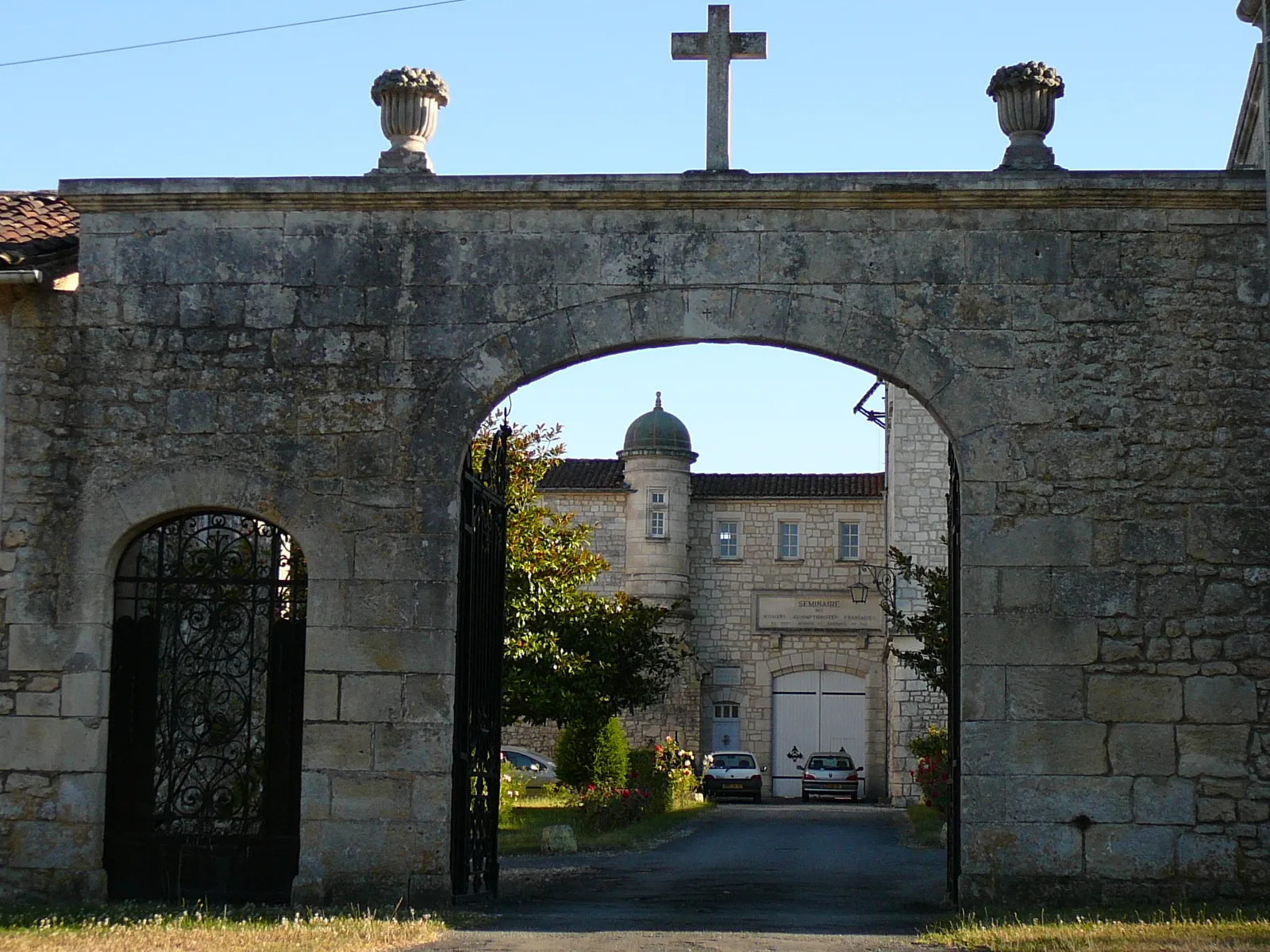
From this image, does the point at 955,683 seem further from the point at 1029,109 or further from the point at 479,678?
the point at 1029,109

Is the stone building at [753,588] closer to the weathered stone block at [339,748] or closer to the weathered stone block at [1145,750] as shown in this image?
the weathered stone block at [1145,750]

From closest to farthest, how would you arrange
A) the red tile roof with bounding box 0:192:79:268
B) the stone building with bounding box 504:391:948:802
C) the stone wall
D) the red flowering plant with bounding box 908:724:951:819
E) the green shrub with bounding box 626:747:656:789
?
the red tile roof with bounding box 0:192:79:268 → the red flowering plant with bounding box 908:724:951:819 → the green shrub with bounding box 626:747:656:789 → the stone wall → the stone building with bounding box 504:391:948:802

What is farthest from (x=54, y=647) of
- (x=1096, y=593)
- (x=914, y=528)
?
(x=914, y=528)

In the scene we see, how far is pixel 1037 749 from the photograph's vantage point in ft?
27.5

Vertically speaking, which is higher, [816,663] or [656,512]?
[656,512]

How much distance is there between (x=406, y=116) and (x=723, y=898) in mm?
5316

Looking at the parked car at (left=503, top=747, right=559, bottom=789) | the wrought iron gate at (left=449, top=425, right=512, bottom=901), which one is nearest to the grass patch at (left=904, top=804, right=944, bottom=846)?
the wrought iron gate at (left=449, top=425, right=512, bottom=901)

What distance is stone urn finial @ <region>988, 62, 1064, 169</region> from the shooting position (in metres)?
8.88

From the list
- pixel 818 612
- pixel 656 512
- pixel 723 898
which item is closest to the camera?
pixel 723 898

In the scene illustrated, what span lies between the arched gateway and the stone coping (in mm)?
19

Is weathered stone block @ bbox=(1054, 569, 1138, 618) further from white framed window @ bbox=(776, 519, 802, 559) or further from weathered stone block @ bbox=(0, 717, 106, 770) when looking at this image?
white framed window @ bbox=(776, 519, 802, 559)

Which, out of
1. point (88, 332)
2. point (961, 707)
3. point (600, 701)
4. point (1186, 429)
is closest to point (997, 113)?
point (1186, 429)

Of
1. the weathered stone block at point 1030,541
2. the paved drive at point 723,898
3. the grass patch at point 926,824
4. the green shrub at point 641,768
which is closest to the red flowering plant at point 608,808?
the green shrub at point 641,768

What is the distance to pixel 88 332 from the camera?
9.02 m
